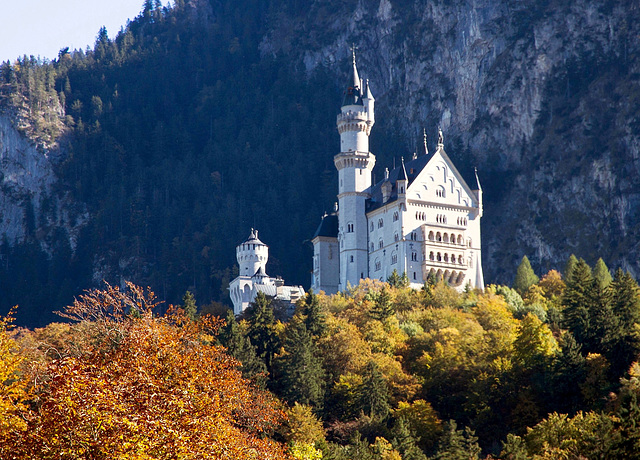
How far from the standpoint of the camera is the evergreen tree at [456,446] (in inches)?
2361

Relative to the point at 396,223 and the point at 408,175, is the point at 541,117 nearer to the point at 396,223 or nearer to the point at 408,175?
the point at 408,175

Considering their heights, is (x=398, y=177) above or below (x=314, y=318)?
above

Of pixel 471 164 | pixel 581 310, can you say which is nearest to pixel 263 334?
pixel 581 310

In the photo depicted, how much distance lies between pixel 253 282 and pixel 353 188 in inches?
530

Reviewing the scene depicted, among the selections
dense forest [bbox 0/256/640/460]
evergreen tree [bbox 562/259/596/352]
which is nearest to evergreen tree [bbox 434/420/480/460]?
dense forest [bbox 0/256/640/460]

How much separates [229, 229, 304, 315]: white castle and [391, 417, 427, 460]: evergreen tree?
142 ft

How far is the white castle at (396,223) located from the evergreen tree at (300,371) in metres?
29.4

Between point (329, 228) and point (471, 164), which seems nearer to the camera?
point (329, 228)

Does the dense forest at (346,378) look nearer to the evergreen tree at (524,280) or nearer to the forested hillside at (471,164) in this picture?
the evergreen tree at (524,280)

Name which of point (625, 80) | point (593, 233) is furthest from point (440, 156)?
point (625, 80)

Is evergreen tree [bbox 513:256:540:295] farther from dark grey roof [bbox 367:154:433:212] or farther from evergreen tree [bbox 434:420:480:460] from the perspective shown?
evergreen tree [bbox 434:420:480:460]

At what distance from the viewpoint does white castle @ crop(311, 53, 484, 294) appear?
106938 mm

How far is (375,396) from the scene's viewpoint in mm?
70625

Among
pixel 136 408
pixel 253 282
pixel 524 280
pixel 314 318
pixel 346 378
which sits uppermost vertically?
pixel 253 282
